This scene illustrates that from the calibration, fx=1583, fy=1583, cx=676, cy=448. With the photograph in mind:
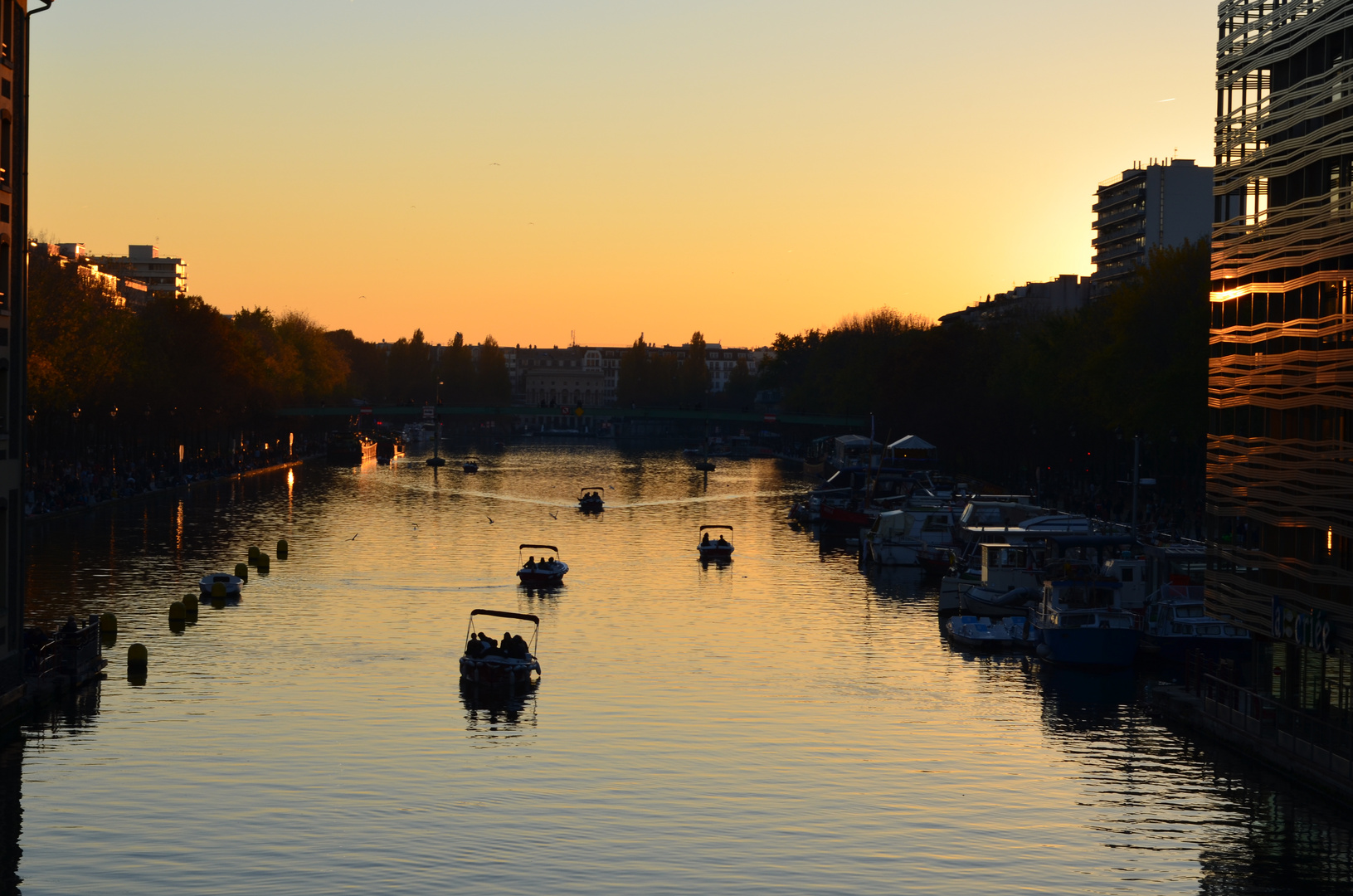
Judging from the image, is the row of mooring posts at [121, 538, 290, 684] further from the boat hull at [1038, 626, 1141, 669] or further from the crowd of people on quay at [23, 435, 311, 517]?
the boat hull at [1038, 626, 1141, 669]

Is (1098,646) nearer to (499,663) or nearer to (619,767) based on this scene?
(499,663)

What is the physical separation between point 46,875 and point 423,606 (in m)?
44.7

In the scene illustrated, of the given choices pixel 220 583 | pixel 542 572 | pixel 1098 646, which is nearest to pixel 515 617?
pixel 220 583

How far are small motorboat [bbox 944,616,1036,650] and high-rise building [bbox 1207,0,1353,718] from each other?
2135cm

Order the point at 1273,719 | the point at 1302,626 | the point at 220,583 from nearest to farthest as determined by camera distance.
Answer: the point at 1302,626 → the point at 1273,719 → the point at 220,583

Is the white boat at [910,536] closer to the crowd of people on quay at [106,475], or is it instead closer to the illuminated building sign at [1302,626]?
the crowd of people on quay at [106,475]

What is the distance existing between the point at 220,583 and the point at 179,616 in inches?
334

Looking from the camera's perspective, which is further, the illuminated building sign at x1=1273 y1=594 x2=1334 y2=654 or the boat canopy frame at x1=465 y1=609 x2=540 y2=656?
the boat canopy frame at x1=465 y1=609 x2=540 y2=656

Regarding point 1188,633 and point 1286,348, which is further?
point 1188,633

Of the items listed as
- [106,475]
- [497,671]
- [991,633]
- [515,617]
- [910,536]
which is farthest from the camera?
[106,475]

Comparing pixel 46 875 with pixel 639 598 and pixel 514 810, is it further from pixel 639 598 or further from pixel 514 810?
pixel 639 598

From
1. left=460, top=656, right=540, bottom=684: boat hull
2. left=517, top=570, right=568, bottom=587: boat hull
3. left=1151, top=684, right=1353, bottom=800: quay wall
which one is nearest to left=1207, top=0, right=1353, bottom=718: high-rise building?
A: left=1151, top=684, right=1353, bottom=800: quay wall

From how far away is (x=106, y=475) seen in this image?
137m

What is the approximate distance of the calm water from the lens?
37969 millimetres
